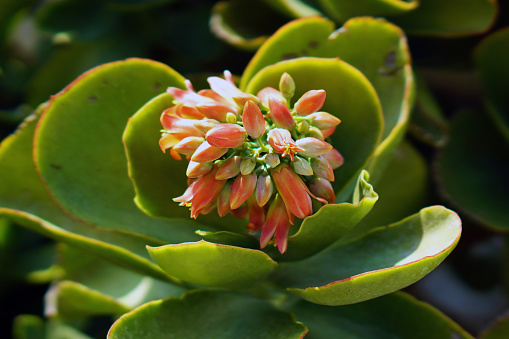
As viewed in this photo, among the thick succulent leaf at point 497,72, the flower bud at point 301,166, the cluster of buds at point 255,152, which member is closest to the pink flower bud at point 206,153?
the cluster of buds at point 255,152

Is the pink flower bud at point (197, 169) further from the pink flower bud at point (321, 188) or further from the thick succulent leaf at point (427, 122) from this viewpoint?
the thick succulent leaf at point (427, 122)

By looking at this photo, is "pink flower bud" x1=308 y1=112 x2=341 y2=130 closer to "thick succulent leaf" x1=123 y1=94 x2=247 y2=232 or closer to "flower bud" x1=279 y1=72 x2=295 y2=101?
"flower bud" x1=279 y1=72 x2=295 y2=101

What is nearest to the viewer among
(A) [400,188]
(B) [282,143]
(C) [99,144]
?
(B) [282,143]

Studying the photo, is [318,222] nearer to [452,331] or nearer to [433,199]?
[452,331]

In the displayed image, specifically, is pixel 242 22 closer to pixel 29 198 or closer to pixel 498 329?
pixel 29 198

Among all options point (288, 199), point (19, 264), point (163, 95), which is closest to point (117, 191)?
point (163, 95)

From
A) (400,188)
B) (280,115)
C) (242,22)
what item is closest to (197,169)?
(280,115)
